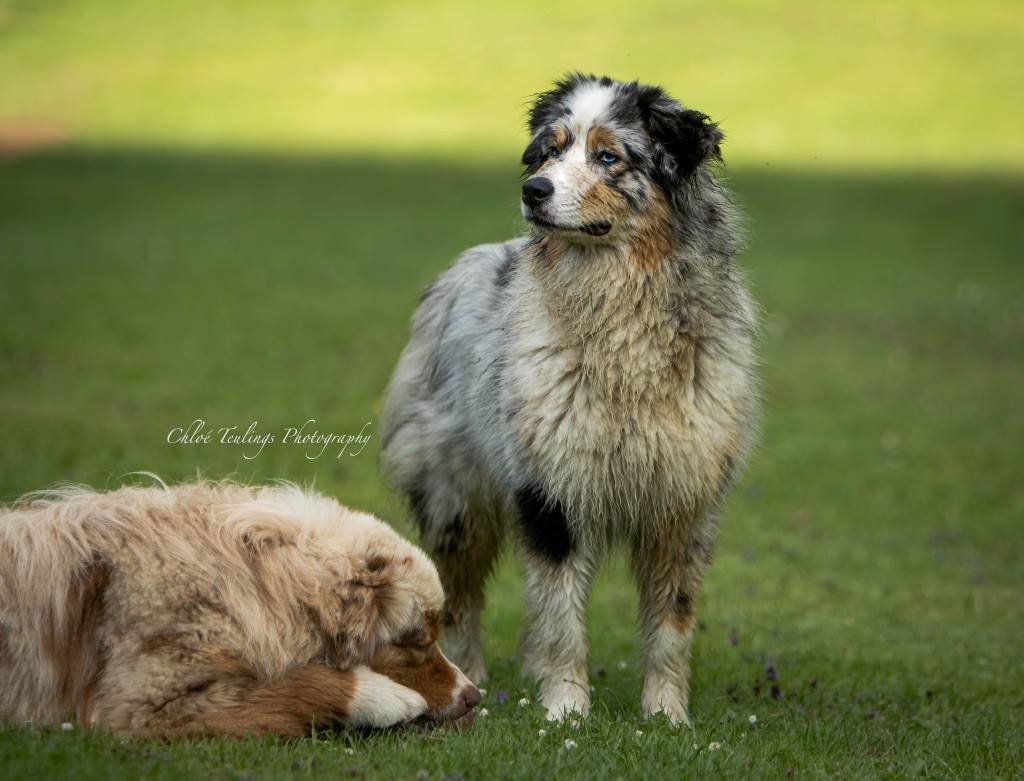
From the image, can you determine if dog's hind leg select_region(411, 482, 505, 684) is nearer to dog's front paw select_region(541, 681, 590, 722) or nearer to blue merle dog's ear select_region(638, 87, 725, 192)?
dog's front paw select_region(541, 681, 590, 722)

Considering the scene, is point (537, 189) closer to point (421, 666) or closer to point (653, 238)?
point (653, 238)

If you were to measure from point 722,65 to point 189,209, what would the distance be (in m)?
17.8

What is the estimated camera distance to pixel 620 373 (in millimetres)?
5809

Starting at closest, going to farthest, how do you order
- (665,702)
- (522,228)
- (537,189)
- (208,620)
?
(208,620)
(537,189)
(665,702)
(522,228)

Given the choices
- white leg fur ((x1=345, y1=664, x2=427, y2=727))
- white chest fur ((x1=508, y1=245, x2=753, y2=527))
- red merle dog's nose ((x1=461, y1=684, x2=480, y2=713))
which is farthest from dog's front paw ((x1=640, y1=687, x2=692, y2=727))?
white leg fur ((x1=345, y1=664, x2=427, y2=727))

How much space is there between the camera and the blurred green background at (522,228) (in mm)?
6453

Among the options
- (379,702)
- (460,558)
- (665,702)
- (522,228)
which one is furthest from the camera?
(460,558)

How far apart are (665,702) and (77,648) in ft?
9.40

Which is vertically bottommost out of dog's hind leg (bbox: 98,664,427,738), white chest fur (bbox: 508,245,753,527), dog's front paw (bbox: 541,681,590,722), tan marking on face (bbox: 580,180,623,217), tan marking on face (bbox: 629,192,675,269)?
dog's front paw (bbox: 541,681,590,722)

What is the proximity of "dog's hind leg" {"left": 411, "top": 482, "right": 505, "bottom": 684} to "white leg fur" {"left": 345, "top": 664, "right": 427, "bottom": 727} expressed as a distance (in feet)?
5.30

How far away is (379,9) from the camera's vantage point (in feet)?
132

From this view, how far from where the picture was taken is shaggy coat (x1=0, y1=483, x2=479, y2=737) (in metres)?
4.73

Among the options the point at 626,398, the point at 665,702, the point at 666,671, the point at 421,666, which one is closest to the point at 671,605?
the point at 666,671

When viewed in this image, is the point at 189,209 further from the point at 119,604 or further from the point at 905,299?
the point at 119,604
